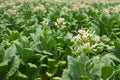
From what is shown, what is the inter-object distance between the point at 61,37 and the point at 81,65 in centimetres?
210

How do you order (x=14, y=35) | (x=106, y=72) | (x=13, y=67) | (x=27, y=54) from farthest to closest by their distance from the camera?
(x=14, y=35)
(x=27, y=54)
(x=13, y=67)
(x=106, y=72)

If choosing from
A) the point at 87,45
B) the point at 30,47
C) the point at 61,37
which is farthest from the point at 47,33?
the point at 87,45

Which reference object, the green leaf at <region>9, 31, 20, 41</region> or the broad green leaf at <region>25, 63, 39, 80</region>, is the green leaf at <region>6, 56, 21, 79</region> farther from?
the green leaf at <region>9, 31, 20, 41</region>

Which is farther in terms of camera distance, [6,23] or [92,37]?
[6,23]

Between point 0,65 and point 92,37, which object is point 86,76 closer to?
point 92,37

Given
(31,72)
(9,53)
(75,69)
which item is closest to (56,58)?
(31,72)

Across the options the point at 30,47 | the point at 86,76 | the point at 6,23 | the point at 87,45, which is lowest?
the point at 86,76

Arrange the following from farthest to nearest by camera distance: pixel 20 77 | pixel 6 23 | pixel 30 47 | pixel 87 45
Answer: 1. pixel 6 23
2. pixel 30 47
3. pixel 20 77
4. pixel 87 45

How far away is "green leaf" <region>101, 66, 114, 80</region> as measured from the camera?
4.28 m

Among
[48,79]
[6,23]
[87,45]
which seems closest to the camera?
[87,45]

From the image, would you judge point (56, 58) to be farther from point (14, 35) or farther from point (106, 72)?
point (106, 72)

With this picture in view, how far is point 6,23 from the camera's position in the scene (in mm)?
9164

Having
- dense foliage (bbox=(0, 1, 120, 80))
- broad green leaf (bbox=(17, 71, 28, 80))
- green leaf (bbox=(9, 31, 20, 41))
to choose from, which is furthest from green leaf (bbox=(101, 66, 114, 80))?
green leaf (bbox=(9, 31, 20, 41))

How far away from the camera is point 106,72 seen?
4305 mm
